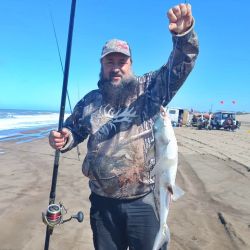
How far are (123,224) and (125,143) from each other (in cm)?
73

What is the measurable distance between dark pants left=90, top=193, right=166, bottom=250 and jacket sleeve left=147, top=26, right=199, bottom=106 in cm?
90

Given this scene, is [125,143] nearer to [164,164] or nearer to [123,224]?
[164,164]

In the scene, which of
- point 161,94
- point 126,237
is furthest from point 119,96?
point 126,237

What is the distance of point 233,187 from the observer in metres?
8.97

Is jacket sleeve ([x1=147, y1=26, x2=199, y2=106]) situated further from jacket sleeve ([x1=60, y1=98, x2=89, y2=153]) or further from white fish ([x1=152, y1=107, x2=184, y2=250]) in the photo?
jacket sleeve ([x1=60, y1=98, x2=89, y2=153])

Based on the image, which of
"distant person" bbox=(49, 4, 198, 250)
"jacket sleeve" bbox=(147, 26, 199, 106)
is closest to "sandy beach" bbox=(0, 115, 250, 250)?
"distant person" bbox=(49, 4, 198, 250)

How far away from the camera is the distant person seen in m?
3.16

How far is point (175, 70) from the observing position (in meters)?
3.09

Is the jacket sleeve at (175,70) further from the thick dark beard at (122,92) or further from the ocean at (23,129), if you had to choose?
the ocean at (23,129)

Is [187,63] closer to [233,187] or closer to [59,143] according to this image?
[59,143]

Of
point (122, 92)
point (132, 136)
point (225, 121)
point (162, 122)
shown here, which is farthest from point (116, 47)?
point (225, 121)

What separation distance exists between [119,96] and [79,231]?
3167 millimetres

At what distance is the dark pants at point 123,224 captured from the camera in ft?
10.4

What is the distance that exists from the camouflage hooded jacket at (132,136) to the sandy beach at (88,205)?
2.36 m
